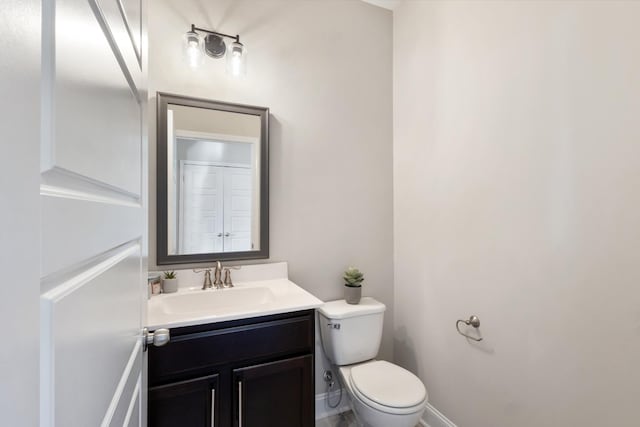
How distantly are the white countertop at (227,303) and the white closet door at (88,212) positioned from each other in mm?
490

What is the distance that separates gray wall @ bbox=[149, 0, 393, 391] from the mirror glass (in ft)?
0.22

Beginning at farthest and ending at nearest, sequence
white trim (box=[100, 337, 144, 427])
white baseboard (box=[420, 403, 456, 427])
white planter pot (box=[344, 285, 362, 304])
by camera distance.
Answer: white planter pot (box=[344, 285, 362, 304]), white baseboard (box=[420, 403, 456, 427]), white trim (box=[100, 337, 144, 427])

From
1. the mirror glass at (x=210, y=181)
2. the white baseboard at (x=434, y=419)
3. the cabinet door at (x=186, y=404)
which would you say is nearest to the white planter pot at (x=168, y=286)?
the mirror glass at (x=210, y=181)

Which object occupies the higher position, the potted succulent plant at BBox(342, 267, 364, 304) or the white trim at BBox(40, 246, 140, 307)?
the white trim at BBox(40, 246, 140, 307)

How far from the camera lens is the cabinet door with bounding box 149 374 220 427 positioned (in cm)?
109

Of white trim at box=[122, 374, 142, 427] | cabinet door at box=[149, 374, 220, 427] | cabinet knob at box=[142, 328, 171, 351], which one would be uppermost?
cabinet knob at box=[142, 328, 171, 351]

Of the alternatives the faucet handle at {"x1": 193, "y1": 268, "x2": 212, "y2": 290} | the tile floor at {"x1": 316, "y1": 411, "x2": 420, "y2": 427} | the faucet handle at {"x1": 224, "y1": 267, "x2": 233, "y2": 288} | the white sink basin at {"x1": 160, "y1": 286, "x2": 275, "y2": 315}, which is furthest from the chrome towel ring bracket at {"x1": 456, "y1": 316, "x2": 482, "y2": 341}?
the faucet handle at {"x1": 193, "y1": 268, "x2": 212, "y2": 290}

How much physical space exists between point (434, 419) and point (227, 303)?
1.42 m

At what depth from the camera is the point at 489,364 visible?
143 centimetres

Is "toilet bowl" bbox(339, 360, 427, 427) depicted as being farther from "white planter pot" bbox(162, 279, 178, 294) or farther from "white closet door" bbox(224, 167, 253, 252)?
"white planter pot" bbox(162, 279, 178, 294)

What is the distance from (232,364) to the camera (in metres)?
1.23

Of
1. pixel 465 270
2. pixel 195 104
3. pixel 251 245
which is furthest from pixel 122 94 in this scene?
pixel 465 270

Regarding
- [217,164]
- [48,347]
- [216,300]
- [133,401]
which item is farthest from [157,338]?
[217,164]

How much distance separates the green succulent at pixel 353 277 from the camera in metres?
1.85
